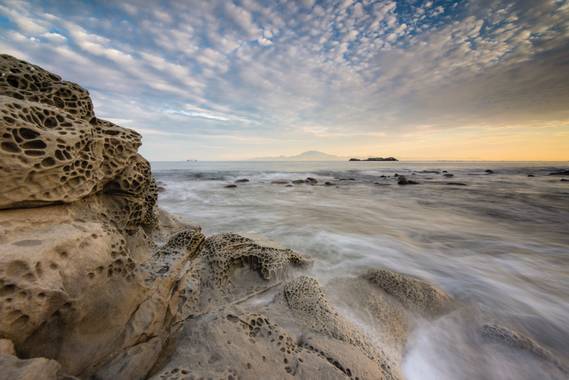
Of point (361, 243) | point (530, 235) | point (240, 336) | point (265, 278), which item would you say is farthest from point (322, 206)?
point (240, 336)

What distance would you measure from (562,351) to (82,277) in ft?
15.6

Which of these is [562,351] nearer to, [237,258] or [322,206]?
[237,258]

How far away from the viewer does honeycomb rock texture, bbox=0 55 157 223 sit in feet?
5.31

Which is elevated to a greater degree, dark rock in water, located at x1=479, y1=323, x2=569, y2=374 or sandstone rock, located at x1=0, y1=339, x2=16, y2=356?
sandstone rock, located at x1=0, y1=339, x2=16, y2=356

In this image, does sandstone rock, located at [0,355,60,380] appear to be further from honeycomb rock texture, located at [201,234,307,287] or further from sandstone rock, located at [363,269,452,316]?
sandstone rock, located at [363,269,452,316]

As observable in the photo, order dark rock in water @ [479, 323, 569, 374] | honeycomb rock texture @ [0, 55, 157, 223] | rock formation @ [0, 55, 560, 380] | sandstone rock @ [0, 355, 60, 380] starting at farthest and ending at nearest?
dark rock in water @ [479, 323, 569, 374] → honeycomb rock texture @ [0, 55, 157, 223] → rock formation @ [0, 55, 560, 380] → sandstone rock @ [0, 355, 60, 380]

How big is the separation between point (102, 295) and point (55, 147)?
116 cm

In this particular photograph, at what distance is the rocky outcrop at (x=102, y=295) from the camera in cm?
144

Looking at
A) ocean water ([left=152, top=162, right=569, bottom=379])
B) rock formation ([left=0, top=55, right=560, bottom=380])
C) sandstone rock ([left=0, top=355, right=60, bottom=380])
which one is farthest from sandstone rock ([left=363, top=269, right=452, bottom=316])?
sandstone rock ([left=0, top=355, right=60, bottom=380])

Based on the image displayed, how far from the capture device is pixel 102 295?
177 cm

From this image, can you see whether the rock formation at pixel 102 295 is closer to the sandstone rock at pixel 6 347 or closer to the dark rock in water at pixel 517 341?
the sandstone rock at pixel 6 347

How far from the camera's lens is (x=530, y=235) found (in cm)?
673

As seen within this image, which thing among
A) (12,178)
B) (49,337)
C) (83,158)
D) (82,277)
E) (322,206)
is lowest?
(322,206)

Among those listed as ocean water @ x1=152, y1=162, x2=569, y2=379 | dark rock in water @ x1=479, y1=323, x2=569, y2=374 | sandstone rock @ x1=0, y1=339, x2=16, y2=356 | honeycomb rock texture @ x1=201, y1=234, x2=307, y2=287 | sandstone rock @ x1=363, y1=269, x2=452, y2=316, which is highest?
sandstone rock @ x1=0, y1=339, x2=16, y2=356
